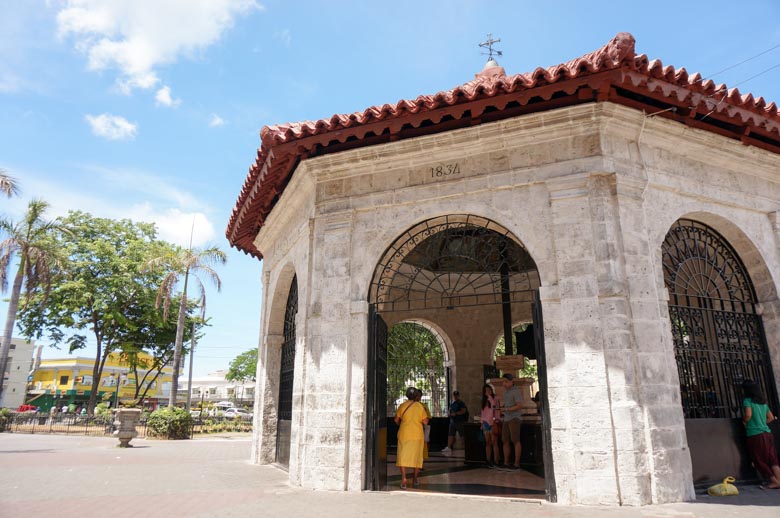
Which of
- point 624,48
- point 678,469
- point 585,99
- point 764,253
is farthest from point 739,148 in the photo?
point 678,469

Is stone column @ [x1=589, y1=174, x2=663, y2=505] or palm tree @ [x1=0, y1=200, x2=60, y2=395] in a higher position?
palm tree @ [x1=0, y1=200, x2=60, y2=395]

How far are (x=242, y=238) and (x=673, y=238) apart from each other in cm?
801

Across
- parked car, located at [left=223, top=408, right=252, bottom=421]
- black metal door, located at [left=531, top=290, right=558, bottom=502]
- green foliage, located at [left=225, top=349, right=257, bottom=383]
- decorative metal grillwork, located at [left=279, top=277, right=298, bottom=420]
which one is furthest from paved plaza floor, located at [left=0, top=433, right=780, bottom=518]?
green foliage, located at [left=225, top=349, right=257, bottom=383]

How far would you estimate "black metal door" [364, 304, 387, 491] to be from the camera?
6262 mm

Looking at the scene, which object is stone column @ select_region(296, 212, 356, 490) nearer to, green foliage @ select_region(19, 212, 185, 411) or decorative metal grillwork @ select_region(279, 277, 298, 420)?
decorative metal grillwork @ select_region(279, 277, 298, 420)

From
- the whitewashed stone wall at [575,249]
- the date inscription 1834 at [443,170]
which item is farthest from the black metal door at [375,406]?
the date inscription 1834 at [443,170]

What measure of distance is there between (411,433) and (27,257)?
17.3 m

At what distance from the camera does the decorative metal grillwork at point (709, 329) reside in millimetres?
6340

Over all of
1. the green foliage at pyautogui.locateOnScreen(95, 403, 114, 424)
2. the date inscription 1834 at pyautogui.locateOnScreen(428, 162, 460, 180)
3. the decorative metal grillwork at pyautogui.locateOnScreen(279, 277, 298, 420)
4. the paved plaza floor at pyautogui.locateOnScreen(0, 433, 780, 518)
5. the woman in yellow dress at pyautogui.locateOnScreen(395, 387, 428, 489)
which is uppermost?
the date inscription 1834 at pyautogui.locateOnScreen(428, 162, 460, 180)

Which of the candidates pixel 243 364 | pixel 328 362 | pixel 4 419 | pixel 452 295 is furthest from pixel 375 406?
pixel 243 364

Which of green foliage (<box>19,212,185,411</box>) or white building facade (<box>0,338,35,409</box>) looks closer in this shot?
green foliage (<box>19,212,185,411</box>)

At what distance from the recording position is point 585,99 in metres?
6.06

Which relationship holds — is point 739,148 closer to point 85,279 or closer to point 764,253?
point 764,253

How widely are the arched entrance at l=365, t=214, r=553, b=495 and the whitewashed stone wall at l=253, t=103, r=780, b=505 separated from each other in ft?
0.69
